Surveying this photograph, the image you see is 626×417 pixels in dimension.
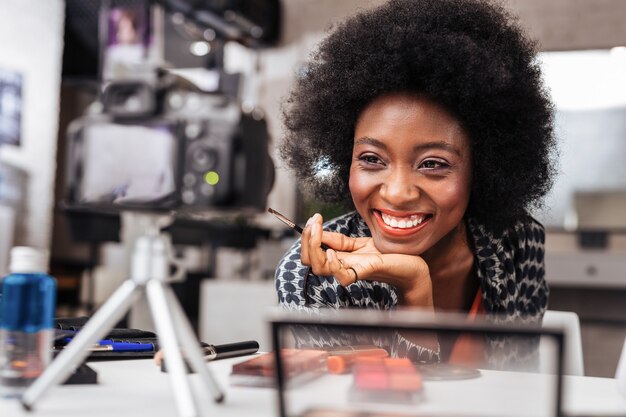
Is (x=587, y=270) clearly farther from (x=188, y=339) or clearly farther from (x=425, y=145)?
(x=188, y=339)

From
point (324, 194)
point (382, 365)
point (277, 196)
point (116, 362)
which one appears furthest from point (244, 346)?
point (277, 196)

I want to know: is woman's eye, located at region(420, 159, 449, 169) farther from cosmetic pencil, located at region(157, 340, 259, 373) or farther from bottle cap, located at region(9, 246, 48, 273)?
bottle cap, located at region(9, 246, 48, 273)

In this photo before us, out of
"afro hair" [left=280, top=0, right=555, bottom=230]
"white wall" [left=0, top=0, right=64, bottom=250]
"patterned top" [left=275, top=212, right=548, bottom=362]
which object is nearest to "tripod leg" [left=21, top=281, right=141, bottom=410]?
"patterned top" [left=275, top=212, right=548, bottom=362]

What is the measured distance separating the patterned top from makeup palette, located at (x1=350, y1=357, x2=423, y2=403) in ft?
1.76

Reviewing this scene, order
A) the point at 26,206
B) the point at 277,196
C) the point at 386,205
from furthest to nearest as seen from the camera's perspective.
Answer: the point at 26,206 → the point at 277,196 → the point at 386,205

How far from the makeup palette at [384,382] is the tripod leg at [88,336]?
18 cm

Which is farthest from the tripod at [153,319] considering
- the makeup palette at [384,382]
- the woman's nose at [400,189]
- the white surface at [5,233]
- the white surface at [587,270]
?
the white surface at [5,233]

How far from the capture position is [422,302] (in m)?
1.09

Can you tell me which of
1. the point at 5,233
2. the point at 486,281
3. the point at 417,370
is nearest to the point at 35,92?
the point at 5,233

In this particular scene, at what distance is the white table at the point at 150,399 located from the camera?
58 centimetres

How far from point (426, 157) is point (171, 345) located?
0.63 metres

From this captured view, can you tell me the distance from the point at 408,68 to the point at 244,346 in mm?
520

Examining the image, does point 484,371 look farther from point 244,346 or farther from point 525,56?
point 525,56

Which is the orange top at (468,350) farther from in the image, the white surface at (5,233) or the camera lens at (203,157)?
the white surface at (5,233)
